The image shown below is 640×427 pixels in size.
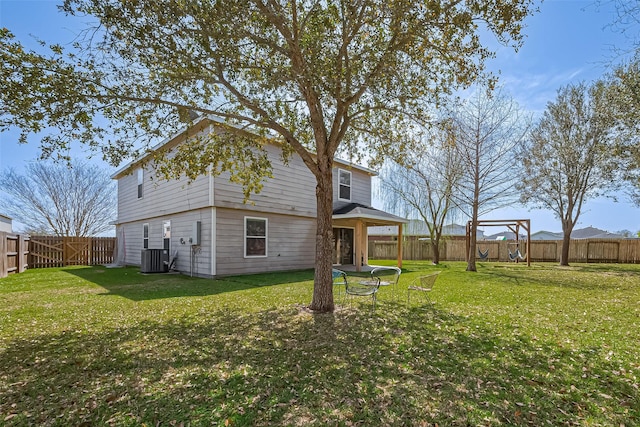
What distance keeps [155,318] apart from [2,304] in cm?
401

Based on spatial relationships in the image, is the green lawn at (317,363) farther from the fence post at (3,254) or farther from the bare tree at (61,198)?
the bare tree at (61,198)

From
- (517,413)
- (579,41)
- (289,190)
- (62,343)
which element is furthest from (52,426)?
(289,190)

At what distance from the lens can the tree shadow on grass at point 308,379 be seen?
2.72 m

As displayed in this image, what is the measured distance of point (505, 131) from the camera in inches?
538

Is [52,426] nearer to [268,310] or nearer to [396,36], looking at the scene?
[268,310]

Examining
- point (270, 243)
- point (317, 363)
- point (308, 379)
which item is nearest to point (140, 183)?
point (270, 243)

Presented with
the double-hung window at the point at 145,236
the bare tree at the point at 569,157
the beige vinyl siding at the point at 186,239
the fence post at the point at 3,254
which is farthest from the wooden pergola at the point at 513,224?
the fence post at the point at 3,254

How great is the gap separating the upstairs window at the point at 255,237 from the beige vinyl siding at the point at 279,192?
53 cm

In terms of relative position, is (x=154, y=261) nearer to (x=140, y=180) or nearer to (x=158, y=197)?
(x=158, y=197)

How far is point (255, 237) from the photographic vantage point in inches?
476

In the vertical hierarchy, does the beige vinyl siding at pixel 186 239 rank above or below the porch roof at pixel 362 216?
below

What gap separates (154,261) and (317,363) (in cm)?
1073

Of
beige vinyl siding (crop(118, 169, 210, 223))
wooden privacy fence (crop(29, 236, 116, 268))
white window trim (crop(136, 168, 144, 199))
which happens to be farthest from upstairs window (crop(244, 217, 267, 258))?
wooden privacy fence (crop(29, 236, 116, 268))

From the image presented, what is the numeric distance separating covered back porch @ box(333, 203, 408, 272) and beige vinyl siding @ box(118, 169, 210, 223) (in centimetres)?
546
